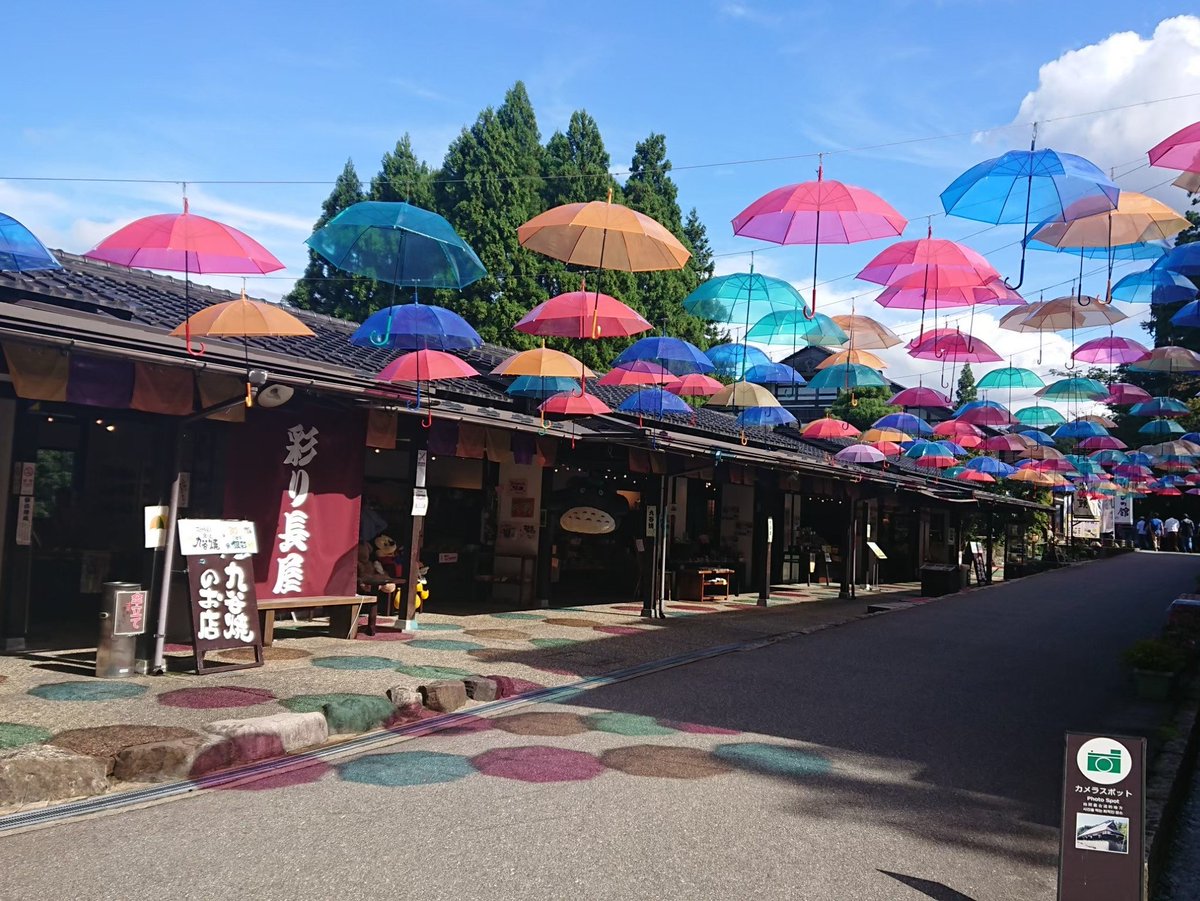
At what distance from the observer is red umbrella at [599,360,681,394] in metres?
18.9

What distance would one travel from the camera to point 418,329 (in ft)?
45.6

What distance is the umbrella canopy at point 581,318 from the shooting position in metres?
14.8

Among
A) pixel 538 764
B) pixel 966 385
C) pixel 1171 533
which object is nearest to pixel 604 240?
pixel 538 764

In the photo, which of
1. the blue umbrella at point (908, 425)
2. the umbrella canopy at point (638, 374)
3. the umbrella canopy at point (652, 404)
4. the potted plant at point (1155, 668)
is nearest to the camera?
the potted plant at point (1155, 668)

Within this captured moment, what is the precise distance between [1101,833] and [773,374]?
18573 millimetres

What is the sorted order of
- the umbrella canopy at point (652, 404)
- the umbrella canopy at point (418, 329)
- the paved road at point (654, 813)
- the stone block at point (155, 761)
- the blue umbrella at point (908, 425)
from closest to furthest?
the paved road at point (654, 813)
the stone block at point (155, 761)
the umbrella canopy at point (418, 329)
the umbrella canopy at point (652, 404)
the blue umbrella at point (908, 425)

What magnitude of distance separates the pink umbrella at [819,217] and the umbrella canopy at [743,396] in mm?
8523

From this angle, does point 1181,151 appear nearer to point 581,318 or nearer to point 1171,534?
point 581,318

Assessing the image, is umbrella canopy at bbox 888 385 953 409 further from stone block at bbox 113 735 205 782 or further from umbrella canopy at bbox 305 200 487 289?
stone block at bbox 113 735 205 782

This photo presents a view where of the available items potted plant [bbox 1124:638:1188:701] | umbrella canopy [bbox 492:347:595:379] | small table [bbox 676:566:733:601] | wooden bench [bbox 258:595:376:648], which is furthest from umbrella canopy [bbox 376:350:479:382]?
small table [bbox 676:566:733:601]

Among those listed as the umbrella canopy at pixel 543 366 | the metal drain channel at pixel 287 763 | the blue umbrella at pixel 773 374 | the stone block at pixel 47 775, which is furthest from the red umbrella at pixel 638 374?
the stone block at pixel 47 775

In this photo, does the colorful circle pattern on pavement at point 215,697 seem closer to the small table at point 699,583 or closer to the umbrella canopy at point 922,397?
the small table at point 699,583

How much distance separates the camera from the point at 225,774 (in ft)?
22.5

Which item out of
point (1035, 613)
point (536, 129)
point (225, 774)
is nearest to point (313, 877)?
point (225, 774)
